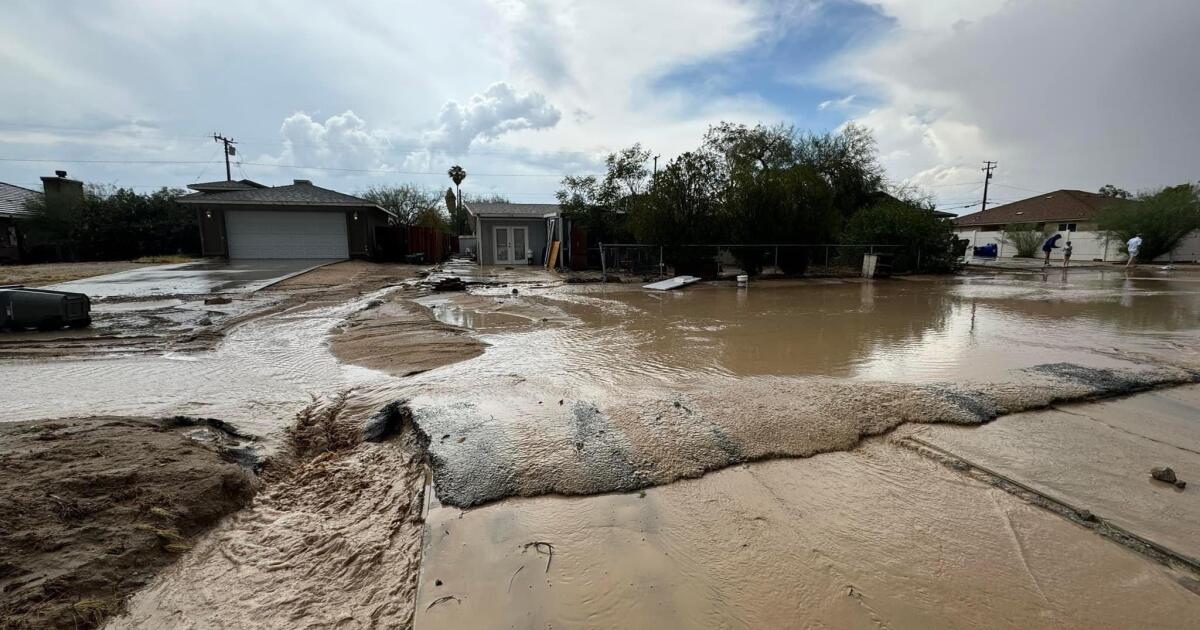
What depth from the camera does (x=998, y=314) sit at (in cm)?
987

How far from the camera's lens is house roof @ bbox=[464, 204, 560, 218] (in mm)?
24484

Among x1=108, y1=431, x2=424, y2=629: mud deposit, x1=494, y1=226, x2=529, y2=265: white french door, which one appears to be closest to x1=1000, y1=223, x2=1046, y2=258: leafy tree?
x1=494, y1=226, x2=529, y2=265: white french door

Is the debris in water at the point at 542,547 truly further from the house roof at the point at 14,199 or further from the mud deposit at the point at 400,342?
the house roof at the point at 14,199

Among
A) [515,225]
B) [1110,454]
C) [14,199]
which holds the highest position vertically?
[14,199]

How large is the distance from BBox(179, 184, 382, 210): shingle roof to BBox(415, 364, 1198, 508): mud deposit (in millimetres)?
23598

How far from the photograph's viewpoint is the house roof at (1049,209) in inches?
1268

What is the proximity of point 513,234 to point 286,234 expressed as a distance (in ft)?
34.8

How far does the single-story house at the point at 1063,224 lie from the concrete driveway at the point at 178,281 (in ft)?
118

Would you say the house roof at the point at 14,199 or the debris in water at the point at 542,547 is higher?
the house roof at the point at 14,199

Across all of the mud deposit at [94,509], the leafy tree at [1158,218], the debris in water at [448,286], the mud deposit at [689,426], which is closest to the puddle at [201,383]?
the mud deposit at [94,509]

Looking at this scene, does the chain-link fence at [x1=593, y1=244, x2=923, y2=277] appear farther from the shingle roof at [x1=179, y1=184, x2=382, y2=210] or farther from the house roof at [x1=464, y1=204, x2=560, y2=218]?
the shingle roof at [x1=179, y1=184, x2=382, y2=210]

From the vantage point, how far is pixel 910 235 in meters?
19.8

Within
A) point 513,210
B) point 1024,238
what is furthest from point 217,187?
point 1024,238

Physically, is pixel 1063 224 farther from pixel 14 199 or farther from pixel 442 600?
pixel 14 199
